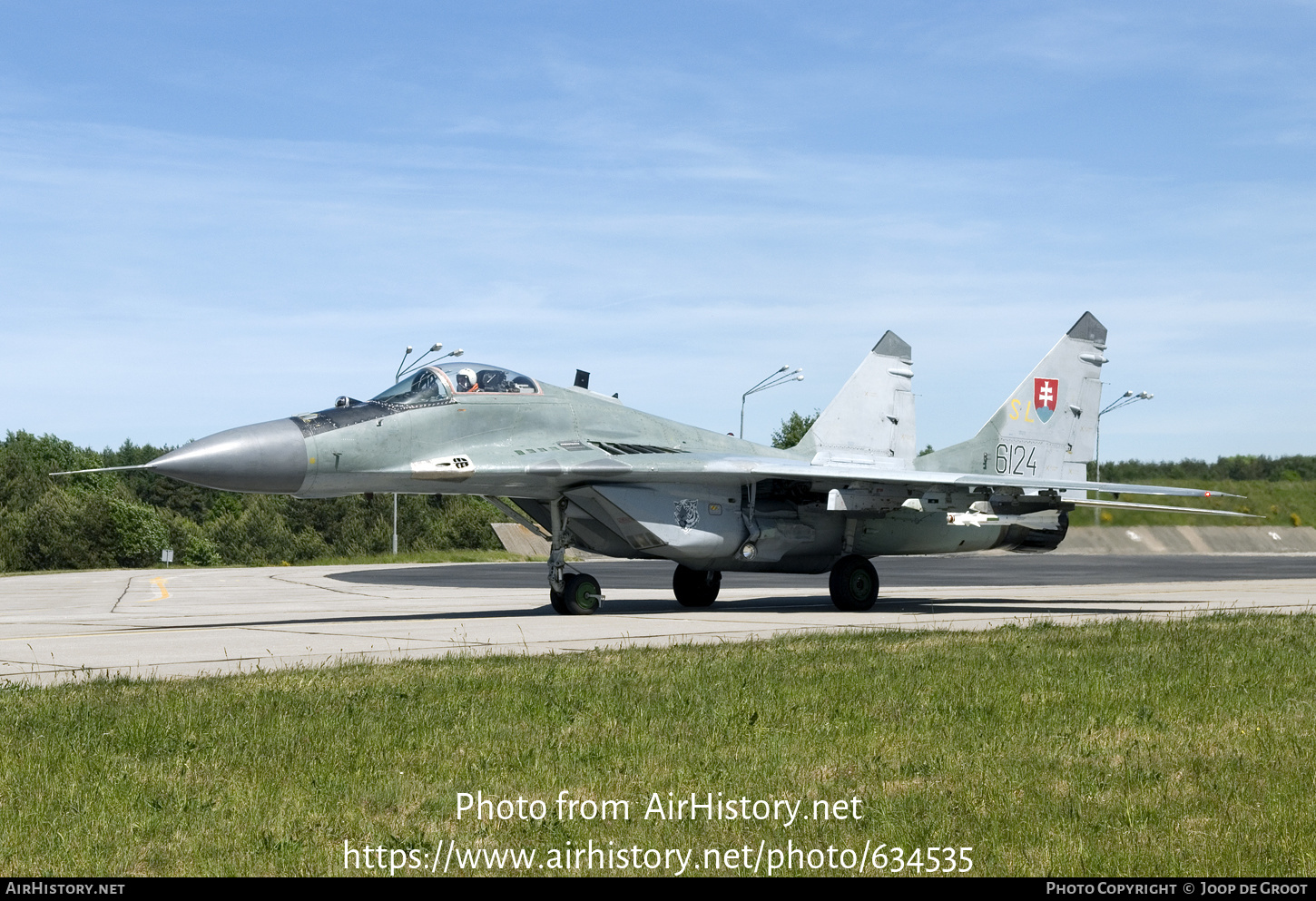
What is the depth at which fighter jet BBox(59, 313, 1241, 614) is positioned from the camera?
1494cm

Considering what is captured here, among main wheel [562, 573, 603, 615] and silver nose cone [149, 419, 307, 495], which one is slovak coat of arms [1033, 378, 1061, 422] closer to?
main wheel [562, 573, 603, 615]

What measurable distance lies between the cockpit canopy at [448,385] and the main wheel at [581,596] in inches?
105

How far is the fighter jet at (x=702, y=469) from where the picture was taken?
1494 cm

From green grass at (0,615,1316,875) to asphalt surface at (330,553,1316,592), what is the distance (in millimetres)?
15924

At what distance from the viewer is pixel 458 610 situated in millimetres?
18797

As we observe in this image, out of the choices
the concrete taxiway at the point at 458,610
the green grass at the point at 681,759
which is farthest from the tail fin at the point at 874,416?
the green grass at the point at 681,759

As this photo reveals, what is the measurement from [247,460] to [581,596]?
16.7 feet

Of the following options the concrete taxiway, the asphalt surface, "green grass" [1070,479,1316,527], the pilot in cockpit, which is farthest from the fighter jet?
"green grass" [1070,479,1316,527]

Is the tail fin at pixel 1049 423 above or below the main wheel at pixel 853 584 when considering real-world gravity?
above

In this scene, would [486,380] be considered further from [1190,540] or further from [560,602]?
[1190,540]

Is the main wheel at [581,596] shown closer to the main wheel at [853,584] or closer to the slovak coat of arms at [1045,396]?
the main wheel at [853,584]

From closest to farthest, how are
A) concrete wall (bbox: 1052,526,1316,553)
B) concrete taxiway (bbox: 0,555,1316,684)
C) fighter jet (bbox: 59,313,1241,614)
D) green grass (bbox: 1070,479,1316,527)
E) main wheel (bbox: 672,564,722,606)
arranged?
1. concrete taxiway (bbox: 0,555,1316,684)
2. fighter jet (bbox: 59,313,1241,614)
3. main wheel (bbox: 672,564,722,606)
4. green grass (bbox: 1070,479,1316,527)
5. concrete wall (bbox: 1052,526,1316,553)

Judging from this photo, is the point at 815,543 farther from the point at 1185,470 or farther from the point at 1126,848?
the point at 1185,470

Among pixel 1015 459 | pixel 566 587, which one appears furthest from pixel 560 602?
pixel 1015 459
